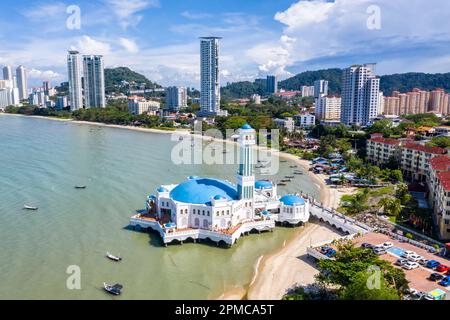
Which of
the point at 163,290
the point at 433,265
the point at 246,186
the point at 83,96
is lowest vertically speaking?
the point at 163,290

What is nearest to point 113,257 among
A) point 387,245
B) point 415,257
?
point 387,245

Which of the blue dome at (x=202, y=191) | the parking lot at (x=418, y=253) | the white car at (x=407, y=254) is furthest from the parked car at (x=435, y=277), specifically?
the blue dome at (x=202, y=191)

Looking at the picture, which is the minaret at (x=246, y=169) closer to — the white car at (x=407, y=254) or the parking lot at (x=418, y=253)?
the parking lot at (x=418, y=253)

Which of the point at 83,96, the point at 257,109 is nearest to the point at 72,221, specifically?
the point at 257,109

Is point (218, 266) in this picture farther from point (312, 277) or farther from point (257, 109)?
point (257, 109)

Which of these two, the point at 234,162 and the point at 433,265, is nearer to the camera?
the point at 433,265

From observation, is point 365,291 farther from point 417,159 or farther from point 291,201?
point 417,159

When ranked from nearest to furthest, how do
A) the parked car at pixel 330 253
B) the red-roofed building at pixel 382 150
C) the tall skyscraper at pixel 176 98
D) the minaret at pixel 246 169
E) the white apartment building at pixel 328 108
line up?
the parked car at pixel 330 253
the minaret at pixel 246 169
the red-roofed building at pixel 382 150
the white apartment building at pixel 328 108
the tall skyscraper at pixel 176 98
